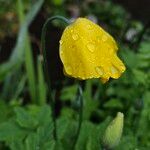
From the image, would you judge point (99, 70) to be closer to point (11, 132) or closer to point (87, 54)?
point (87, 54)

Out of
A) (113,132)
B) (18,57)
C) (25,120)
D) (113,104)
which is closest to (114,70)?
(113,132)

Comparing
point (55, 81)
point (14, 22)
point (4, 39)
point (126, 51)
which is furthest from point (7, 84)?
point (14, 22)

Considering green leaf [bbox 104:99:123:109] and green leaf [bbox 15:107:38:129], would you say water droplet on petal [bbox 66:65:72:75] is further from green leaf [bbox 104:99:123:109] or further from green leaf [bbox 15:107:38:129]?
green leaf [bbox 104:99:123:109]

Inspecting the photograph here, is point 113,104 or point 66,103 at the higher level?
point 113,104

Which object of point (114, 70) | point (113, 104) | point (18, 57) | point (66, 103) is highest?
point (114, 70)

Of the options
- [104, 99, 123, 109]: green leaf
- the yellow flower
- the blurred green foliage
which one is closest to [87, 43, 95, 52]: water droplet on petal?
the yellow flower
